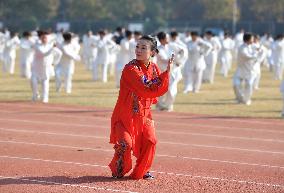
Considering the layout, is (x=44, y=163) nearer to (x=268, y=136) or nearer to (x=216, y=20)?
(x=268, y=136)

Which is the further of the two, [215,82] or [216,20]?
[216,20]

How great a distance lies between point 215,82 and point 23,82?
7.47 metres

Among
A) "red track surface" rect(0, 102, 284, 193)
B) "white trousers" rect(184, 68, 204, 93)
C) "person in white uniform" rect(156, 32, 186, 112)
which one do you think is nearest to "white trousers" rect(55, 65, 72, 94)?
"white trousers" rect(184, 68, 204, 93)

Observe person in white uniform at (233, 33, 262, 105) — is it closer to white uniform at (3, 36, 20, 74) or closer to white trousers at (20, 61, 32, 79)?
white trousers at (20, 61, 32, 79)

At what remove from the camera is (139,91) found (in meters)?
10.3

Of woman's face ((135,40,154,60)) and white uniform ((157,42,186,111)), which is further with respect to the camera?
white uniform ((157,42,186,111))

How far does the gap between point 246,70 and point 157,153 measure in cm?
1090

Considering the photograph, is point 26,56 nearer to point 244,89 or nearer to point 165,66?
point 244,89

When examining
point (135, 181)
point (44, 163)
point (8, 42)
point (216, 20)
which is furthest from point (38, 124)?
point (216, 20)

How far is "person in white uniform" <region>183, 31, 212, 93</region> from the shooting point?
91.0 feet

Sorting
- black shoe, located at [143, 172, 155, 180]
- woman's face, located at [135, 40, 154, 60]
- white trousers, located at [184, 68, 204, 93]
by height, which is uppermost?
woman's face, located at [135, 40, 154, 60]

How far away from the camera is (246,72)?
23.9 metres

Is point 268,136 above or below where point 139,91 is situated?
below

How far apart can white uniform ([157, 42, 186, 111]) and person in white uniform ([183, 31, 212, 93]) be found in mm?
5447
